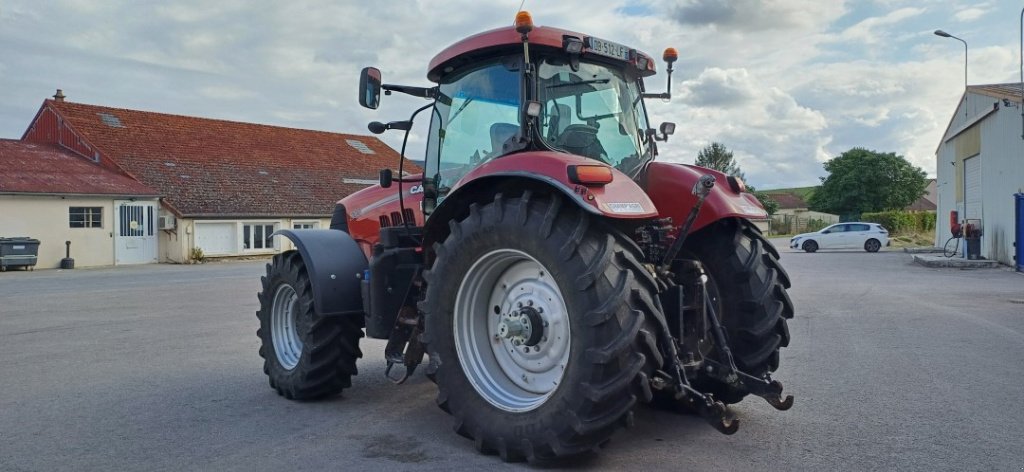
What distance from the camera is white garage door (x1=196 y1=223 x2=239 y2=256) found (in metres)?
31.9

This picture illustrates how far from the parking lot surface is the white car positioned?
24.4 metres

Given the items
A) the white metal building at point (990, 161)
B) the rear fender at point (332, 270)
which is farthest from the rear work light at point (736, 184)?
the white metal building at point (990, 161)

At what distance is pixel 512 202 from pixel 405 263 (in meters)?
1.54

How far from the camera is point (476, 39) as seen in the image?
507 centimetres

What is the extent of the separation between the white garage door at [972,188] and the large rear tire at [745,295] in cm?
2385

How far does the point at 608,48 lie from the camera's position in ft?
17.0

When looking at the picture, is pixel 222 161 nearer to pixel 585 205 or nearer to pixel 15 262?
pixel 15 262

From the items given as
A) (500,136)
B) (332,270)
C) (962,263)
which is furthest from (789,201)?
(500,136)

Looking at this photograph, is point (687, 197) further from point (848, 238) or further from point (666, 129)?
point (848, 238)

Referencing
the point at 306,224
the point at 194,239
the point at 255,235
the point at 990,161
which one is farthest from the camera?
the point at 306,224

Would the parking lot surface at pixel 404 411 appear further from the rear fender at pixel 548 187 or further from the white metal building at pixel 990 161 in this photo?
the white metal building at pixel 990 161

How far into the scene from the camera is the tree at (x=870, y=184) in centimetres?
6844

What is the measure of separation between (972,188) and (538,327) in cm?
2676

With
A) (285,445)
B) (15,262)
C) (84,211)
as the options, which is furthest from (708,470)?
(84,211)
